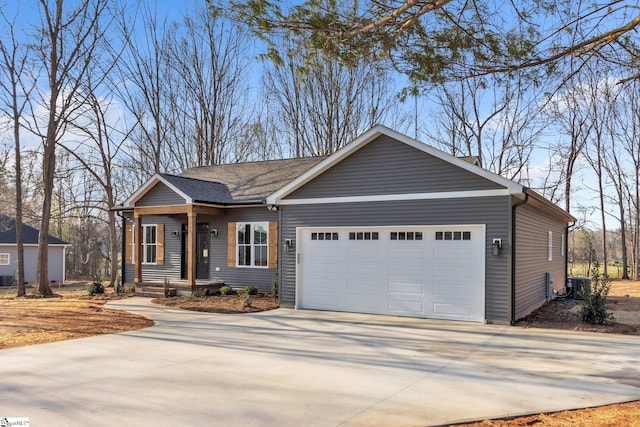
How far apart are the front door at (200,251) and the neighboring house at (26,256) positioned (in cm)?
1225

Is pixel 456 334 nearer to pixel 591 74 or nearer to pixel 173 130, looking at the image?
pixel 591 74

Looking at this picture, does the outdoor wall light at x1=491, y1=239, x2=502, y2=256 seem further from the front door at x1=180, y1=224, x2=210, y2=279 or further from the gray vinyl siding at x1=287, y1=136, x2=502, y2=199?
the front door at x1=180, y1=224, x2=210, y2=279

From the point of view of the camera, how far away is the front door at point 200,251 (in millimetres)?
17031

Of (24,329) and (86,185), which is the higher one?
(86,185)

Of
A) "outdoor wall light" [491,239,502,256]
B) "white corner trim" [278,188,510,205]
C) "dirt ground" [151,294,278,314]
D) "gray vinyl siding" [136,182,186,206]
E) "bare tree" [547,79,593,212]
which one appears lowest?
"dirt ground" [151,294,278,314]

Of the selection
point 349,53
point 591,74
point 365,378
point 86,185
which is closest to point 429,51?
point 349,53

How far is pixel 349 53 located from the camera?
22.2 ft

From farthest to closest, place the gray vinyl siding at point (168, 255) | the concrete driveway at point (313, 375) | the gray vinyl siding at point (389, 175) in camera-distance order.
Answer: the gray vinyl siding at point (168, 255), the gray vinyl siding at point (389, 175), the concrete driveway at point (313, 375)

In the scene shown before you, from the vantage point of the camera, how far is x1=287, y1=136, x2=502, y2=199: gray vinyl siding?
10805 millimetres

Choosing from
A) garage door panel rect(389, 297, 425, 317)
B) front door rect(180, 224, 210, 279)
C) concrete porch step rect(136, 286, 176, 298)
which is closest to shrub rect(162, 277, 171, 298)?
concrete porch step rect(136, 286, 176, 298)

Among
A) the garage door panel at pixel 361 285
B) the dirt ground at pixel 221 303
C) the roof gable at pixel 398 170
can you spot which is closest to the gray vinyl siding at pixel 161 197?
the dirt ground at pixel 221 303

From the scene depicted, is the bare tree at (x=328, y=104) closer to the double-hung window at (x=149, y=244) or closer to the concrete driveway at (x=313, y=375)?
the double-hung window at (x=149, y=244)

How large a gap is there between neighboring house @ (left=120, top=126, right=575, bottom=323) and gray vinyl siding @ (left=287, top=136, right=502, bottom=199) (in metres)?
0.02

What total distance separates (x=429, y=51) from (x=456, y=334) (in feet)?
17.4
